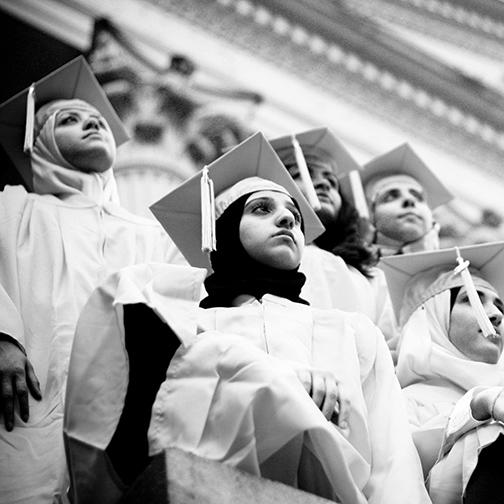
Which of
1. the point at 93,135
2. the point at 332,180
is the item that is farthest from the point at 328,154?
the point at 93,135

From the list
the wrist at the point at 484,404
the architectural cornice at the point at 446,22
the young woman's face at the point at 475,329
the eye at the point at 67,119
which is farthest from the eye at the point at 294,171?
the architectural cornice at the point at 446,22

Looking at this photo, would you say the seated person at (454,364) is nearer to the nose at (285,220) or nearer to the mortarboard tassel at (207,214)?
the nose at (285,220)

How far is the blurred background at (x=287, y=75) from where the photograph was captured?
287 inches

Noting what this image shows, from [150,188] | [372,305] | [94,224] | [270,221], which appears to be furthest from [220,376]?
[150,188]

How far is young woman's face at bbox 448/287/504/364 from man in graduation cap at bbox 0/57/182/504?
4.09 feet

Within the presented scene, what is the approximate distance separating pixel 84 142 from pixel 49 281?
41.9 inches

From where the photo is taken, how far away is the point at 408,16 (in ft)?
30.0

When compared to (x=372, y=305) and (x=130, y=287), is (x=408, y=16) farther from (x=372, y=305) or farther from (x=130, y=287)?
(x=130, y=287)

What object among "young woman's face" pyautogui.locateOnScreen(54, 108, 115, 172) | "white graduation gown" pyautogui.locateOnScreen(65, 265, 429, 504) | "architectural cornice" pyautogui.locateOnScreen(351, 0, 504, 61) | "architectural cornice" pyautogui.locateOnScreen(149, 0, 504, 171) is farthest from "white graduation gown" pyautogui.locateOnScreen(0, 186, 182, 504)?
"architectural cornice" pyautogui.locateOnScreen(351, 0, 504, 61)

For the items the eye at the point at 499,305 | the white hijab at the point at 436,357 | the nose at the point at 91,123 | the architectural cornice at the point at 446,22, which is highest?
the architectural cornice at the point at 446,22

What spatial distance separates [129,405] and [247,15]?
5638mm

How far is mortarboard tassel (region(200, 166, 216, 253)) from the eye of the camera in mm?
4082

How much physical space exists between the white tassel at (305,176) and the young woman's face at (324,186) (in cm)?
6

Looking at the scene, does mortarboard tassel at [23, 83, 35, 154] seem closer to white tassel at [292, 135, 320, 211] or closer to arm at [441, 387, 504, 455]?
white tassel at [292, 135, 320, 211]
